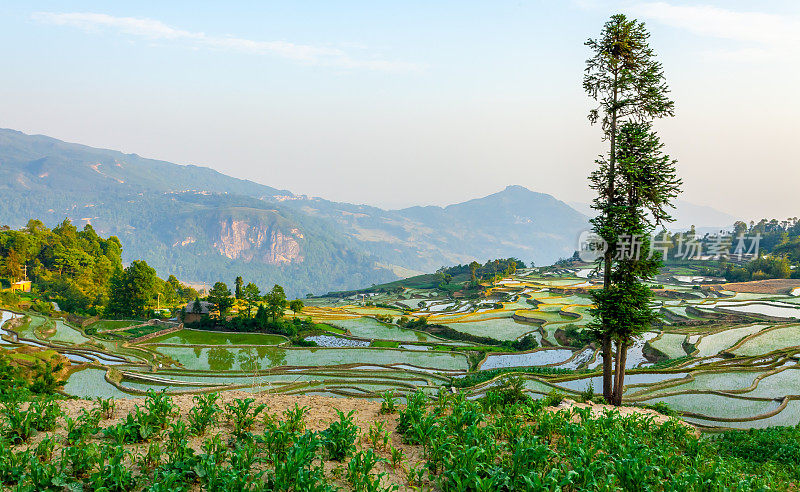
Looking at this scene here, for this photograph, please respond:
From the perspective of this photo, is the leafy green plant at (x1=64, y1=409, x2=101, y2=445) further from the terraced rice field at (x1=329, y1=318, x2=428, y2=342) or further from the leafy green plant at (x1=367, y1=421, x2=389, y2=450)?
the terraced rice field at (x1=329, y1=318, x2=428, y2=342)

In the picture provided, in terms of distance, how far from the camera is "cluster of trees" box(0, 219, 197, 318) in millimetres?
47938

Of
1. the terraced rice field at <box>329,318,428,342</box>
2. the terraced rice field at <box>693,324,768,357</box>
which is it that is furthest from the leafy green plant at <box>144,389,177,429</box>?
the terraced rice field at <box>329,318,428,342</box>

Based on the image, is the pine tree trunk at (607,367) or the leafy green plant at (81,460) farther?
the pine tree trunk at (607,367)

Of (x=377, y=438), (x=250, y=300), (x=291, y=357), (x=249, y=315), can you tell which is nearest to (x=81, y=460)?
(x=377, y=438)

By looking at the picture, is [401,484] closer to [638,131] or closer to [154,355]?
[638,131]

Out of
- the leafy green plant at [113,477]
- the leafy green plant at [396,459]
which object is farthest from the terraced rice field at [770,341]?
the leafy green plant at [113,477]

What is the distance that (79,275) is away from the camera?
56.8 meters

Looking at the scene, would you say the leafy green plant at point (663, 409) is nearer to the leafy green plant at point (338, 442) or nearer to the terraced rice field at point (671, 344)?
the leafy green plant at point (338, 442)

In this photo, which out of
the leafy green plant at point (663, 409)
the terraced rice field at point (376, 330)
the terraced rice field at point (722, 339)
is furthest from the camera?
the terraced rice field at point (376, 330)

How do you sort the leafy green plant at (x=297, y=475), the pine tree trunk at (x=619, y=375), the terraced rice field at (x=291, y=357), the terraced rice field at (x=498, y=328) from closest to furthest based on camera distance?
the leafy green plant at (x=297, y=475) → the pine tree trunk at (x=619, y=375) → the terraced rice field at (x=291, y=357) → the terraced rice field at (x=498, y=328)

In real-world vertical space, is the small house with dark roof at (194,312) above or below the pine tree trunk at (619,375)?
below

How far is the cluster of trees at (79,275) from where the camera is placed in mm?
47938

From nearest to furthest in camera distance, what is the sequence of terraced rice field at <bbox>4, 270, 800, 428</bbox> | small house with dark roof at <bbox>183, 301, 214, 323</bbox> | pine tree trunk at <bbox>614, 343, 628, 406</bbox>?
1. pine tree trunk at <bbox>614, 343, 628, 406</bbox>
2. terraced rice field at <bbox>4, 270, 800, 428</bbox>
3. small house with dark roof at <bbox>183, 301, 214, 323</bbox>

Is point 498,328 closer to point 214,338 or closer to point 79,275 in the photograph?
point 214,338
